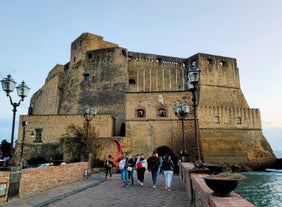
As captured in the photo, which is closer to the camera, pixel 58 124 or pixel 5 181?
pixel 5 181

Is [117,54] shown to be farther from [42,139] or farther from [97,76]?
[42,139]

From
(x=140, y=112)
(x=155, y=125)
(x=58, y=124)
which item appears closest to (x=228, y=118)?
(x=155, y=125)

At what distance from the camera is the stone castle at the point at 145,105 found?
22.8 m

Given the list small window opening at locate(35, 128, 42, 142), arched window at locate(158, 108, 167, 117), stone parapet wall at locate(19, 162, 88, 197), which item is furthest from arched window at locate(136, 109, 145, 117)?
stone parapet wall at locate(19, 162, 88, 197)

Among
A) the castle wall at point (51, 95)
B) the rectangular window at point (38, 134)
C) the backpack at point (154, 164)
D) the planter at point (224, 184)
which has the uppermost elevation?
the castle wall at point (51, 95)

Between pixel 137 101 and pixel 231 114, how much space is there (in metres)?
10.8

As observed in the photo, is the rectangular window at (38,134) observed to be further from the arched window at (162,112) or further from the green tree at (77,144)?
the arched window at (162,112)

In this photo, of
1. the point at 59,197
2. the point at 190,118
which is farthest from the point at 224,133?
the point at 59,197

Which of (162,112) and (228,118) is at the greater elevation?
(162,112)

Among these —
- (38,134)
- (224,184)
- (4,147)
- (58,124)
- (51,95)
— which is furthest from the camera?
(51,95)

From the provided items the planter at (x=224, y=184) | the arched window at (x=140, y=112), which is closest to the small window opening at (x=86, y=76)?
the arched window at (x=140, y=112)

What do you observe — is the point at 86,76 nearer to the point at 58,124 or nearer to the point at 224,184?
the point at 58,124

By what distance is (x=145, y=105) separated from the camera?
911 inches

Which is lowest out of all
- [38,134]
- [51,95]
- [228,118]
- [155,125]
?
[38,134]
